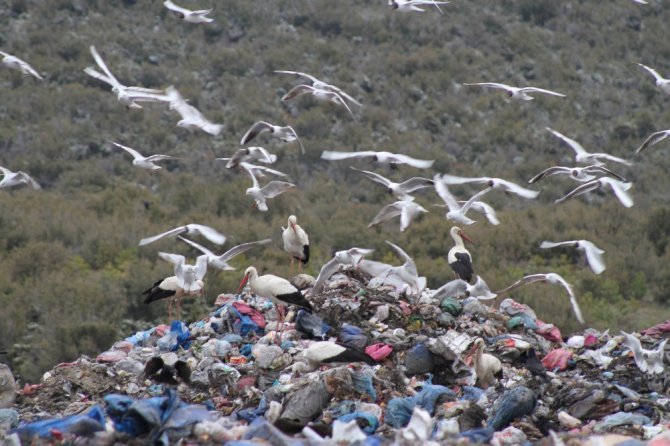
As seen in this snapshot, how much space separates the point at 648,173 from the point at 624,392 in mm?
20112

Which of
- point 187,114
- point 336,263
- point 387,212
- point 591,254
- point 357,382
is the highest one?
→ point 357,382

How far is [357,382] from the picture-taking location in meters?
8.73

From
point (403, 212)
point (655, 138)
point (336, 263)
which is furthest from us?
point (655, 138)

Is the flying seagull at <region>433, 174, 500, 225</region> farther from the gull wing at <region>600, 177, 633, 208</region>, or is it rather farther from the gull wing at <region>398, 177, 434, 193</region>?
the gull wing at <region>600, 177, 633, 208</region>

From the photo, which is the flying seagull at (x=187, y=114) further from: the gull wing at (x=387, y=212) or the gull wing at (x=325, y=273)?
the gull wing at (x=325, y=273)

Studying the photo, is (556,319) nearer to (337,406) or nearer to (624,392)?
(624,392)

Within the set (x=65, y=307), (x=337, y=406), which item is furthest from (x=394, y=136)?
(x=337, y=406)

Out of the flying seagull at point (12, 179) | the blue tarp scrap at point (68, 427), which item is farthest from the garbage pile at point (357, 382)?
the flying seagull at point (12, 179)

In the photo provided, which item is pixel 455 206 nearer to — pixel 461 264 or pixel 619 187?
pixel 461 264

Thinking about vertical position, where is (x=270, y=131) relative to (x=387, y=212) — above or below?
above

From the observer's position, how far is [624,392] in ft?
29.3

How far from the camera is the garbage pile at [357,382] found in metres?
6.99

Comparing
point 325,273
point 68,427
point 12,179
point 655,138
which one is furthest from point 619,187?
point 12,179

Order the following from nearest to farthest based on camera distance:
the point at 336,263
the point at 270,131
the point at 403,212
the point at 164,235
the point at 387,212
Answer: the point at 164,235
the point at 336,263
the point at 403,212
the point at 387,212
the point at 270,131
